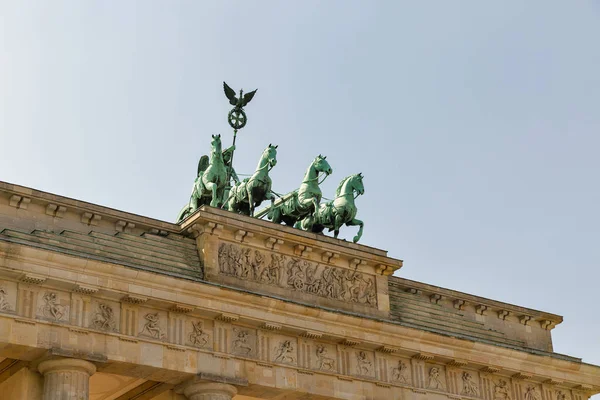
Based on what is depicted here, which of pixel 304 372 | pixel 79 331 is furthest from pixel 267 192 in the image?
pixel 79 331

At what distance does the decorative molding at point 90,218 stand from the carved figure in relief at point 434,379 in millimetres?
9951

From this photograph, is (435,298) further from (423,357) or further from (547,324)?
(547,324)

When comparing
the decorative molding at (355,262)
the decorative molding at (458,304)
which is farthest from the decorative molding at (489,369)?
the decorative molding at (355,262)

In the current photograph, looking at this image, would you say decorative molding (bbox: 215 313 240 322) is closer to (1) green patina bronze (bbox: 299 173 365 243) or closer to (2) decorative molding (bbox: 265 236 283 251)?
(2) decorative molding (bbox: 265 236 283 251)

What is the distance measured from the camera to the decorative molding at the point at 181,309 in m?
27.8

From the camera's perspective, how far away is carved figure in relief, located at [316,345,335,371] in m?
30.0

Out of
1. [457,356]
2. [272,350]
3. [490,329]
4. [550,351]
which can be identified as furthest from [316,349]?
[550,351]

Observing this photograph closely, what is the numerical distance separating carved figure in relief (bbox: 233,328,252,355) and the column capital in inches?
160

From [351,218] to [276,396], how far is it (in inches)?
255

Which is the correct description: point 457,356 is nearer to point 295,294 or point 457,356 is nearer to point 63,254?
point 295,294

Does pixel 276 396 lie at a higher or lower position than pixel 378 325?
lower

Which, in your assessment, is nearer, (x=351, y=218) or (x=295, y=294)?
(x=295, y=294)

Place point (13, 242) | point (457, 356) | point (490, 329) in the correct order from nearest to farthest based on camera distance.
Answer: point (13, 242), point (457, 356), point (490, 329)

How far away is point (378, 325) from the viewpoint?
3097 centimetres
